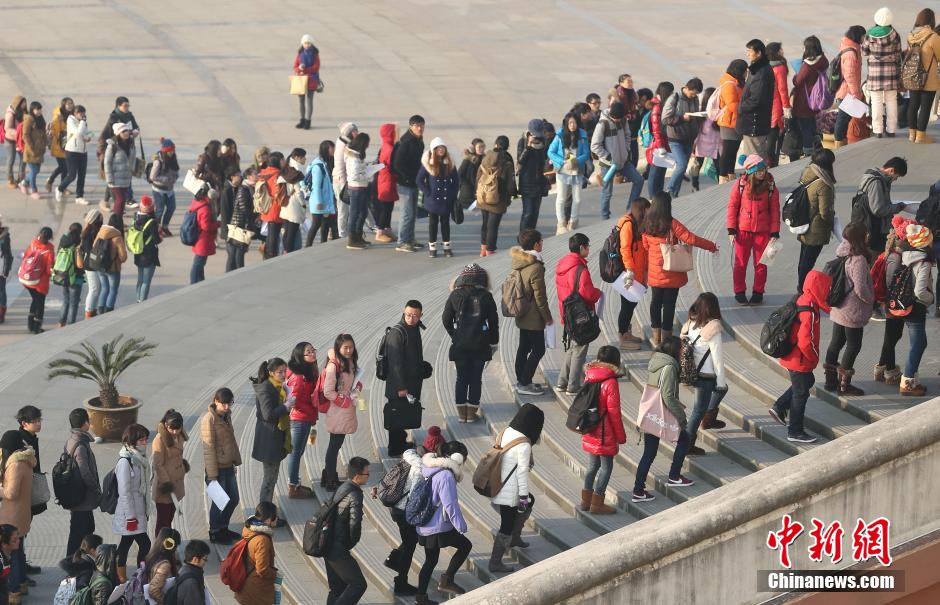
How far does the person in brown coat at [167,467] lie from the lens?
11727mm

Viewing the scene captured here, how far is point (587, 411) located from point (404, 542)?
1.57 meters

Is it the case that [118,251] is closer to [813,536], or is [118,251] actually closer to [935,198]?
[935,198]

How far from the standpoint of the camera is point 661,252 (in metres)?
12.8

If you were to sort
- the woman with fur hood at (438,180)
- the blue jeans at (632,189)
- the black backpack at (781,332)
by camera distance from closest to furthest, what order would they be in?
the black backpack at (781,332) < the woman with fur hood at (438,180) < the blue jeans at (632,189)

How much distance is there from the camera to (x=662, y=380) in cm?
1079

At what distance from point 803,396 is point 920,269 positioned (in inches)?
56.6

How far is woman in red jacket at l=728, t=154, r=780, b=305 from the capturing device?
13266 millimetres

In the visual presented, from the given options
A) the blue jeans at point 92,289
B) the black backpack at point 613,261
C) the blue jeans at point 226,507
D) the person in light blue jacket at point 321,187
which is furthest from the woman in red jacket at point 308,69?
the blue jeans at point 226,507

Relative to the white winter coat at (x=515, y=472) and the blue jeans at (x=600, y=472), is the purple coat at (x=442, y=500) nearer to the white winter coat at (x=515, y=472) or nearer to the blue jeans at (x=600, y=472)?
the white winter coat at (x=515, y=472)

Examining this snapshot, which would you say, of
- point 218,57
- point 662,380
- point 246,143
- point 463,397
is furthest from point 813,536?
point 218,57

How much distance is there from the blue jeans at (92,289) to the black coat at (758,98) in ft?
26.1

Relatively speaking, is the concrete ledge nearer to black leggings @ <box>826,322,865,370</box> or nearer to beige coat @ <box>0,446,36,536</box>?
black leggings @ <box>826,322,865,370</box>

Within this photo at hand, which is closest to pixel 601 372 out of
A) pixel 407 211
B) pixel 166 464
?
pixel 166 464

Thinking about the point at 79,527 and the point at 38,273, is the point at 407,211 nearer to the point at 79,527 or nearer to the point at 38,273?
the point at 38,273
